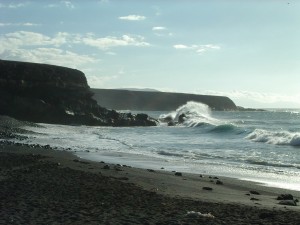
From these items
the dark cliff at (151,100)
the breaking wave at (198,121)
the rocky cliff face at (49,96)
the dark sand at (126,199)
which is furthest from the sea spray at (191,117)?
the dark cliff at (151,100)

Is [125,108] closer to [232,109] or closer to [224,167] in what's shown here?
[232,109]

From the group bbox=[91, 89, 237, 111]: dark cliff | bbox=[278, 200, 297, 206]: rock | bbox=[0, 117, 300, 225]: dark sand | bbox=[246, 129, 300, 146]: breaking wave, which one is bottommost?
bbox=[0, 117, 300, 225]: dark sand

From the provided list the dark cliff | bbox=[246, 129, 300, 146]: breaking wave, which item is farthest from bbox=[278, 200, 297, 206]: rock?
the dark cliff

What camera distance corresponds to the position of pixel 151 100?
18638 centimetres

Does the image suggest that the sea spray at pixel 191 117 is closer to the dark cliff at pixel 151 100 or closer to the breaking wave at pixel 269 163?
the breaking wave at pixel 269 163

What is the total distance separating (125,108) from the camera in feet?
565

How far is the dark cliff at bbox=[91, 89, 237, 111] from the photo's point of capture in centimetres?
16900

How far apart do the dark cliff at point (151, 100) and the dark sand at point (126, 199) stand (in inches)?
5882

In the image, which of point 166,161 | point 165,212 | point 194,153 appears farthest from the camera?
point 194,153

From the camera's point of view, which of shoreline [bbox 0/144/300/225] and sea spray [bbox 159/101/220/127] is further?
sea spray [bbox 159/101/220/127]

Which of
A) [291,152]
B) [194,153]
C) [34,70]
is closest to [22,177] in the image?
[194,153]

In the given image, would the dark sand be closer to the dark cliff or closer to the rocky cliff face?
the rocky cliff face

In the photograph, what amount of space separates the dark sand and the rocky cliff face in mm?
40343

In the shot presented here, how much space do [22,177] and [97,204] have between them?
12.9ft
